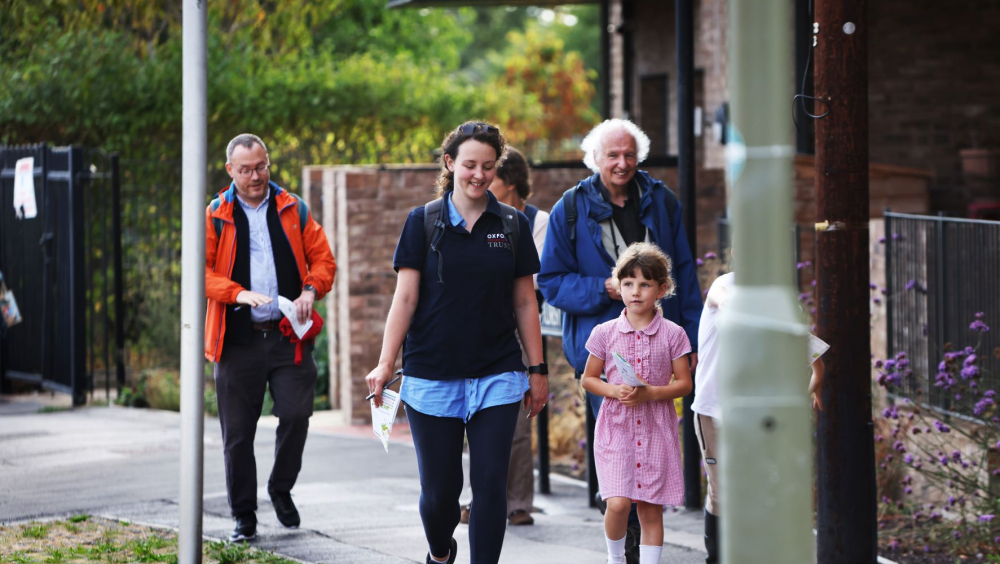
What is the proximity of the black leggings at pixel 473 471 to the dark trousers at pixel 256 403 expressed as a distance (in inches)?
58.7

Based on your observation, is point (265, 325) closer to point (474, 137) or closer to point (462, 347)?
point (462, 347)

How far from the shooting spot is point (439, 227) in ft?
16.0

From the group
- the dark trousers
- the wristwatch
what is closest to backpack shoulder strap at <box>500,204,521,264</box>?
the wristwatch

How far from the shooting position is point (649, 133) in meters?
16.9

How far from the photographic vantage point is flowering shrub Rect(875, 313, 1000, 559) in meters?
6.22

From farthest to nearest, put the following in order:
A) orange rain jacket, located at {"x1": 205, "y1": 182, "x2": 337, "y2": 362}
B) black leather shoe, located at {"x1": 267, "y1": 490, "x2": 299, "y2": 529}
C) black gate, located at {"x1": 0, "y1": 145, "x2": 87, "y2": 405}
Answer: black gate, located at {"x1": 0, "y1": 145, "x2": 87, "y2": 405} → black leather shoe, located at {"x1": 267, "y1": 490, "x2": 299, "y2": 529} → orange rain jacket, located at {"x1": 205, "y1": 182, "x2": 337, "y2": 362}

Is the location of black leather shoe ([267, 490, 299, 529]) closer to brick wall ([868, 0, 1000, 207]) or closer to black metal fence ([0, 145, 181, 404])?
black metal fence ([0, 145, 181, 404])

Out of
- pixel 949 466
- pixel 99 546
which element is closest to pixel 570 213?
pixel 949 466

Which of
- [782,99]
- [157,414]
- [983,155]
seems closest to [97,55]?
[157,414]

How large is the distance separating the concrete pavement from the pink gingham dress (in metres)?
0.93

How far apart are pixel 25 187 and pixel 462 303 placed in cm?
753

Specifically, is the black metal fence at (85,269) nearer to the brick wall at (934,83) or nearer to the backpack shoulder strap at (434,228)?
the backpack shoulder strap at (434,228)

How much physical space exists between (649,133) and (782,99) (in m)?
14.5

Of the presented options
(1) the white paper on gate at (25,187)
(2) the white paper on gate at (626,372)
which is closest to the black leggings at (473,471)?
(2) the white paper on gate at (626,372)
